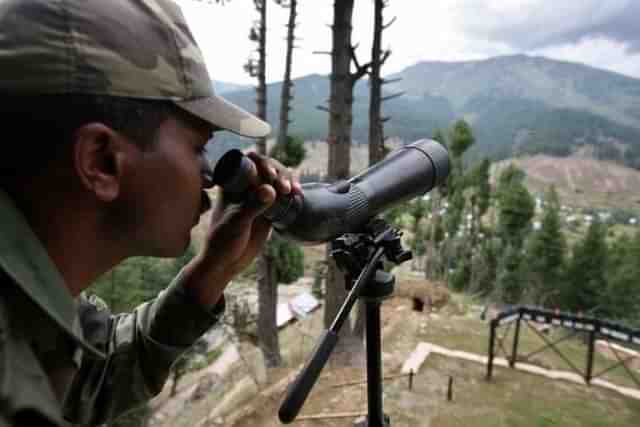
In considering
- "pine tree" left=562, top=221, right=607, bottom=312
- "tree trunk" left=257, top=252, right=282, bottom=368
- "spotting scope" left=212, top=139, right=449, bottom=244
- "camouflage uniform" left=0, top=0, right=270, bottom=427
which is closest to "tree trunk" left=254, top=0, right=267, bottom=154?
"tree trunk" left=257, top=252, right=282, bottom=368

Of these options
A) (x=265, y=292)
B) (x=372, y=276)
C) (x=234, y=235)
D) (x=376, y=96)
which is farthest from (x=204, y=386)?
(x=376, y=96)

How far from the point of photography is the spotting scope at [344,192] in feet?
3.41

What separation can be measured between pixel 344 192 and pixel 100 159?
801 mm

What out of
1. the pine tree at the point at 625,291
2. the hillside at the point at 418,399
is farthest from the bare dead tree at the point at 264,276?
the pine tree at the point at 625,291

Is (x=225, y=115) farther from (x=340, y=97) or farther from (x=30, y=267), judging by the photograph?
(x=340, y=97)

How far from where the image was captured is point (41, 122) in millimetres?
733

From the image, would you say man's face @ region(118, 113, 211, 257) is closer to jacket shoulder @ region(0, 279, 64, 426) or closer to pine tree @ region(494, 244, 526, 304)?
jacket shoulder @ region(0, 279, 64, 426)

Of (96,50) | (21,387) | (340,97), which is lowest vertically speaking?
(21,387)

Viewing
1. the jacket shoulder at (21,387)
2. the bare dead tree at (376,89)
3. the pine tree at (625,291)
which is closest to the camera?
the jacket shoulder at (21,387)

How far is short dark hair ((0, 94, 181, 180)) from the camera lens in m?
0.73

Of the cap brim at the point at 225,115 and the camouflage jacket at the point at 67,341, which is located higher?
the cap brim at the point at 225,115

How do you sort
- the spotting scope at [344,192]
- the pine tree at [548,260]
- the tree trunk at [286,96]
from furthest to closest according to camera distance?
the pine tree at [548,260] < the tree trunk at [286,96] < the spotting scope at [344,192]

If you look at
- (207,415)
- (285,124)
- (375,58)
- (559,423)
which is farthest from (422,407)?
(285,124)

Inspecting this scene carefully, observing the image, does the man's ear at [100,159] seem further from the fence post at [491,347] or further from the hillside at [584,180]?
the hillside at [584,180]
